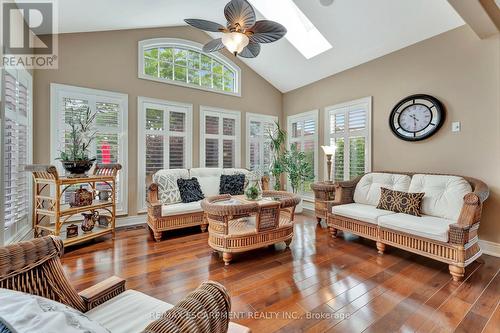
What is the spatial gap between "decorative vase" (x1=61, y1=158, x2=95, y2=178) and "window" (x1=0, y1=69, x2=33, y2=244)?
0.51 metres

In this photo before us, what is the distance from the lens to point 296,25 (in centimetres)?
454

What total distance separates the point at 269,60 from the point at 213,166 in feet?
8.72

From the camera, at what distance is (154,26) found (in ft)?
14.9

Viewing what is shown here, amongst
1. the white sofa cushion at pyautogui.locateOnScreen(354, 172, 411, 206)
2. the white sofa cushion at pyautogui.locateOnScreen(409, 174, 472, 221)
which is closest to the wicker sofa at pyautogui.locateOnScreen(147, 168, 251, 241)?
the white sofa cushion at pyautogui.locateOnScreen(354, 172, 411, 206)

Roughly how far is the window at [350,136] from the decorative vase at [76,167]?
4370mm

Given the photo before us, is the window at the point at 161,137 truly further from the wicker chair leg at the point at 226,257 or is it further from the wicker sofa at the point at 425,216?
the wicker sofa at the point at 425,216

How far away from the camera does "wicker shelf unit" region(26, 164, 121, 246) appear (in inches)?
121

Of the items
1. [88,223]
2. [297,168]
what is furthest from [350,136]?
[88,223]

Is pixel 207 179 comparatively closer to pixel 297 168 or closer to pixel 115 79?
pixel 297 168

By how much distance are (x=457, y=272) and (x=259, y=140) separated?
437cm

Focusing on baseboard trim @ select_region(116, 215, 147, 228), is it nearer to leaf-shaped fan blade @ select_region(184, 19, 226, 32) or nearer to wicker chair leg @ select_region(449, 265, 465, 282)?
leaf-shaped fan blade @ select_region(184, 19, 226, 32)

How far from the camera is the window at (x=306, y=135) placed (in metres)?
5.47

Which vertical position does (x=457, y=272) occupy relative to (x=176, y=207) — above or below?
below

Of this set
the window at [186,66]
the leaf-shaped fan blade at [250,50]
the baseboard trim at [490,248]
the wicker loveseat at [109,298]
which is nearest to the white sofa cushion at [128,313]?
the wicker loveseat at [109,298]
